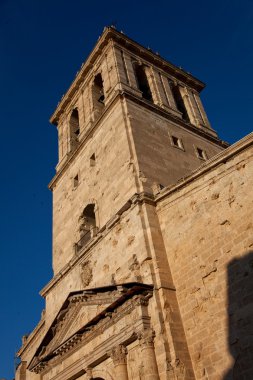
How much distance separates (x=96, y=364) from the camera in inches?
475

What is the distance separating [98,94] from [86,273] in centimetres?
1056

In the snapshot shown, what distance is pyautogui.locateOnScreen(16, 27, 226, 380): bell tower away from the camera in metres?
10.7

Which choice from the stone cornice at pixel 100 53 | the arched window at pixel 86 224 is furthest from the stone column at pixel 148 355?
the stone cornice at pixel 100 53

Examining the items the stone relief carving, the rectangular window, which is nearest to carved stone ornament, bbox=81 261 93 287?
the stone relief carving

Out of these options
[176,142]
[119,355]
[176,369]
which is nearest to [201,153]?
[176,142]

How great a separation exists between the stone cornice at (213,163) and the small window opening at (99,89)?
9938mm

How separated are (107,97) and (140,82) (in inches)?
127

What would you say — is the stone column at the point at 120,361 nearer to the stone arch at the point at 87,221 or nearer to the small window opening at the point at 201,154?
the stone arch at the point at 87,221

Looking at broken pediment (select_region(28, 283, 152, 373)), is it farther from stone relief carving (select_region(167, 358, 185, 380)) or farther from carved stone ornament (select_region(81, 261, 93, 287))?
stone relief carving (select_region(167, 358, 185, 380))

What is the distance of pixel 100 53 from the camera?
21.3m

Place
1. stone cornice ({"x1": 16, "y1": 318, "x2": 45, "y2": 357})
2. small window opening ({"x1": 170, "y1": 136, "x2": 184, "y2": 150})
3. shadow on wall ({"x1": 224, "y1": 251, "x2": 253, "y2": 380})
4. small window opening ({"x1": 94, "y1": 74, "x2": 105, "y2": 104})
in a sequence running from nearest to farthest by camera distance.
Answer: shadow on wall ({"x1": 224, "y1": 251, "x2": 253, "y2": 380})
small window opening ({"x1": 170, "y1": 136, "x2": 184, "y2": 150})
stone cornice ({"x1": 16, "y1": 318, "x2": 45, "y2": 357})
small window opening ({"x1": 94, "y1": 74, "x2": 105, "y2": 104})

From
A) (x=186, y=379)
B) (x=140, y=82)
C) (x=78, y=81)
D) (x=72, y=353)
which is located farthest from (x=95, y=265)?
(x=78, y=81)

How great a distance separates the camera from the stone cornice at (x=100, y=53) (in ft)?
68.3

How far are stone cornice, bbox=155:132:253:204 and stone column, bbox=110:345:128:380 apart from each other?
4.52m
